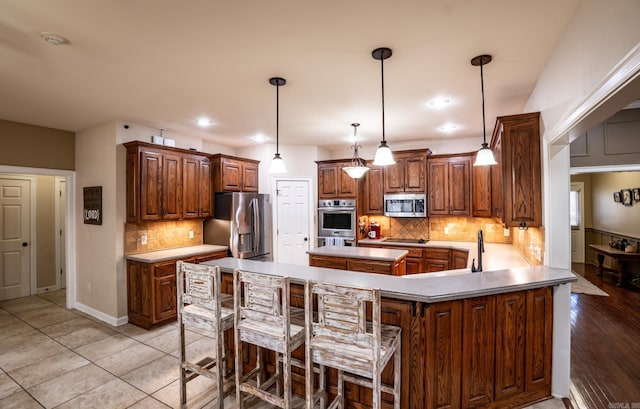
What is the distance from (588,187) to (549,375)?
7.41 meters

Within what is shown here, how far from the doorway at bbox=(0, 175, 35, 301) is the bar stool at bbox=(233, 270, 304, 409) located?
5578mm

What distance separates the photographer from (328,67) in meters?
2.55

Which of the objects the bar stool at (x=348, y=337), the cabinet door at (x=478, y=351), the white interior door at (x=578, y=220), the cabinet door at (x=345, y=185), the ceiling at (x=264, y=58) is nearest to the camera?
the bar stool at (x=348, y=337)

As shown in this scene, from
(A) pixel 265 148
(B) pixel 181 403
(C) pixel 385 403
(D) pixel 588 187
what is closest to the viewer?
(C) pixel 385 403

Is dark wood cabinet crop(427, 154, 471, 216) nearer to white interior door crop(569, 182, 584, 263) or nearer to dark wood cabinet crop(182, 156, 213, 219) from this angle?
dark wood cabinet crop(182, 156, 213, 219)

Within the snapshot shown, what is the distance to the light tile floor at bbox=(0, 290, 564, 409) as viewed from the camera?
244 centimetres

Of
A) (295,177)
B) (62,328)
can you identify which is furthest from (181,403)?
(295,177)

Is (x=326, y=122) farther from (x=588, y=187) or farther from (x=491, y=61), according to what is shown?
(x=588, y=187)

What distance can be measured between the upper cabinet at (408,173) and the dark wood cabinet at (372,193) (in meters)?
0.12

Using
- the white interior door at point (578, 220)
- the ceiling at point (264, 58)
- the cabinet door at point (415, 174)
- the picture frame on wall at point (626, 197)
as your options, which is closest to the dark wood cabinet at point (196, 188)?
the ceiling at point (264, 58)

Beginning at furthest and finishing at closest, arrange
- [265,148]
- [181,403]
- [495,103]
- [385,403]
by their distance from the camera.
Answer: [265,148]
[495,103]
[181,403]
[385,403]

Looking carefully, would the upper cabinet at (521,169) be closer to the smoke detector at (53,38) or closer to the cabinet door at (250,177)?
the smoke detector at (53,38)

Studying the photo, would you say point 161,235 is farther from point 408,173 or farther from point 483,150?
point 483,150

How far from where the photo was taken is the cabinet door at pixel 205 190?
473 cm
